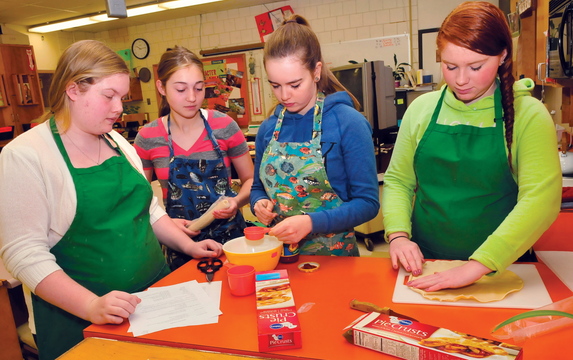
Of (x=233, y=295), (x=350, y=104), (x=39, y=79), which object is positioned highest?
(x=39, y=79)

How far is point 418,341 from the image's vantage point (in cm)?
88

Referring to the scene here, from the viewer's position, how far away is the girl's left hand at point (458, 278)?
117 centimetres

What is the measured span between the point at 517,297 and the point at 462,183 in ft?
1.27

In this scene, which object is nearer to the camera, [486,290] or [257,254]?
[486,290]

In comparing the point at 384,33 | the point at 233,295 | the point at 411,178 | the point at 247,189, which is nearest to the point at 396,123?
the point at 384,33

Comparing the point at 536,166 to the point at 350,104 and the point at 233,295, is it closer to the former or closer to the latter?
the point at 350,104

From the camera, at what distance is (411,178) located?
1.54 m

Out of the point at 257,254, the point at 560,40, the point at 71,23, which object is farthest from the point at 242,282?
the point at 71,23

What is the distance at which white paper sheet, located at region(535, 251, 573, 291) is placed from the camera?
1227 mm

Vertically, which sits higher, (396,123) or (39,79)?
(39,79)

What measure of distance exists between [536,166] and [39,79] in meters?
8.27

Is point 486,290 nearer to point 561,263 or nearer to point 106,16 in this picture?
point 561,263

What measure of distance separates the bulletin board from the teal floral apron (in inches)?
203

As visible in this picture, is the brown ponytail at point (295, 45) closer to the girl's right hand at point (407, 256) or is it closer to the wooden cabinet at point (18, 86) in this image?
the girl's right hand at point (407, 256)
